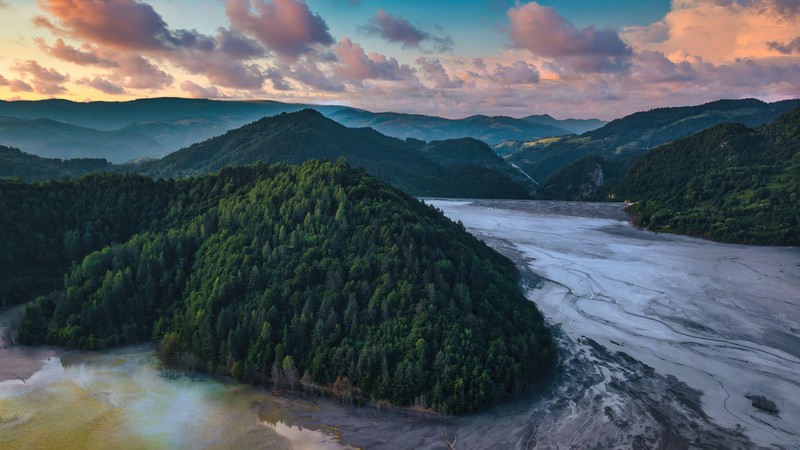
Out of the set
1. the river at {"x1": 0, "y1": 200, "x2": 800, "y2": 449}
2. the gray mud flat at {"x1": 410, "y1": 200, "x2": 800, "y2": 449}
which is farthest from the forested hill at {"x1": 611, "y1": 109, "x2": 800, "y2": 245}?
the river at {"x1": 0, "y1": 200, "x2": 800, "y2": 449}

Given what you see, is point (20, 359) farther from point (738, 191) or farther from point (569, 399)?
point (738, 191)

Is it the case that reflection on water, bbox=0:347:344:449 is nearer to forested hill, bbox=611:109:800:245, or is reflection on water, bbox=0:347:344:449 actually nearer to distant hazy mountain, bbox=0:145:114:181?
forested hill, bbox=611:109:800:245

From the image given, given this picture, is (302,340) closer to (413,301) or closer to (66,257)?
(413,301)

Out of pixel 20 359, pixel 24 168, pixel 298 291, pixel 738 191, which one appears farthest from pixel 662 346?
pixel 24 168

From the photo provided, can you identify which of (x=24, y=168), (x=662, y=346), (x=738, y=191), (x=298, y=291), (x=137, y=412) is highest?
(x=24, y=168)

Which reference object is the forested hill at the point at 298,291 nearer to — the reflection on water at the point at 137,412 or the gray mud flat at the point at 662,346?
the reflection on water at the point at 137,412

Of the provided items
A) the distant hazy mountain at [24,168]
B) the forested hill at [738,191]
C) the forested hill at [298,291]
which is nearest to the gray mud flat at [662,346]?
the forested hill at [298,291]
